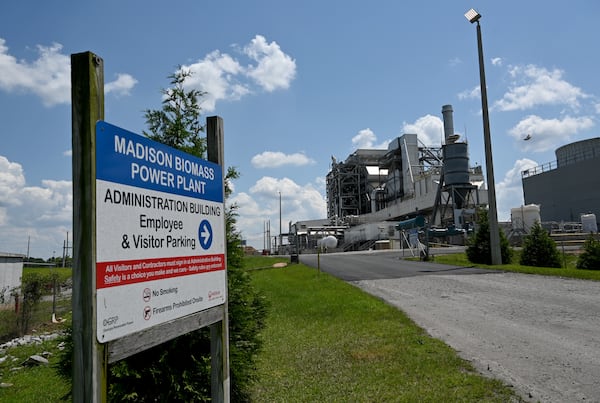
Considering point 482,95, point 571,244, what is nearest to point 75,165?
point 482,95

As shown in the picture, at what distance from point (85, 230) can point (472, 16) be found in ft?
85.1

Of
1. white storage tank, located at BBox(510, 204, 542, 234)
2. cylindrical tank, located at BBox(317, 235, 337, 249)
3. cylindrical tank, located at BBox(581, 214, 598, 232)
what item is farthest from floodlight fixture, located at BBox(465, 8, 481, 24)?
cylindrical tank, located at BBox(317, 235, 337, 249)

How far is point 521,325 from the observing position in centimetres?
848

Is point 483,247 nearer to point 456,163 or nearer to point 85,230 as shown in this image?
point 85,230

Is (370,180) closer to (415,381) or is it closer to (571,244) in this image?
(571,244)

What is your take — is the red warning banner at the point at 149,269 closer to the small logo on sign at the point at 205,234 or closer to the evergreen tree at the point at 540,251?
the small logo on sign at the point at 205,234

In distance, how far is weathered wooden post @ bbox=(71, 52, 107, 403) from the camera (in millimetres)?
2225

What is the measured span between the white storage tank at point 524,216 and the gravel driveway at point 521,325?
28690 millimetres

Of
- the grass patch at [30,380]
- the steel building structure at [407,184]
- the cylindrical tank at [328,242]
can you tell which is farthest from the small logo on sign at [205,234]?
the cylindrical tank at [328,242]

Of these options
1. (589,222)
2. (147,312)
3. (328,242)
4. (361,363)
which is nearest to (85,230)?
(147,312)

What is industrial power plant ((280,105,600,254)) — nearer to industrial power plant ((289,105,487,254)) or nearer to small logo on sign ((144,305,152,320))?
industrial power plant ((289,105,487,254))

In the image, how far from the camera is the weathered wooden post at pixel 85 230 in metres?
2.22

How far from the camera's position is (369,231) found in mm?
60500

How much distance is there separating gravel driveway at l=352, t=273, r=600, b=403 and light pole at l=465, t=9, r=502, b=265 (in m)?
5.73
